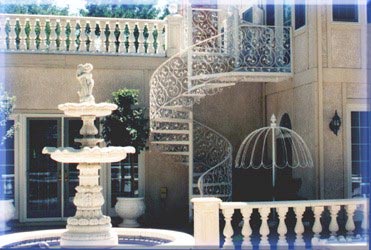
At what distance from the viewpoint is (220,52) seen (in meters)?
13.3

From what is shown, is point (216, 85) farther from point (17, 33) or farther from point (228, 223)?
point (228, 223)

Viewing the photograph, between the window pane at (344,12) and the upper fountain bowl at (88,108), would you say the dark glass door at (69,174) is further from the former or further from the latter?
the window pane at (344,12)

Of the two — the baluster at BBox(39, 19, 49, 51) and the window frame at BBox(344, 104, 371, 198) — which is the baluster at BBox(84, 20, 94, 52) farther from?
the window frame at BBox(344, 104, 371, 198)

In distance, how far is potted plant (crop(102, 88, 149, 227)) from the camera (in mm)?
13430

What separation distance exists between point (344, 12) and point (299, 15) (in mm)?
925

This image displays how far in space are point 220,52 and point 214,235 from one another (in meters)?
6.02

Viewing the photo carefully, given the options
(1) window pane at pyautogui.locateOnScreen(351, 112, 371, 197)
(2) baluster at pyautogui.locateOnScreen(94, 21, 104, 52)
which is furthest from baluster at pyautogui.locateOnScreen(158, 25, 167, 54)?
(1) window pane at pyautogui.locateOnScreen(351, 112, 371, 197)

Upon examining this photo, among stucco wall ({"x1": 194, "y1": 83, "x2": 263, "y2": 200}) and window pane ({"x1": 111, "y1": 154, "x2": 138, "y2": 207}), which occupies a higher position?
stucco wall ({"x1": 194, "y1": 83, "x2": 263, "y2": 200})

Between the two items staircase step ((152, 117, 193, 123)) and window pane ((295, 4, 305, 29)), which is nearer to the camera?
window pane ((295, 4, 305, 29))

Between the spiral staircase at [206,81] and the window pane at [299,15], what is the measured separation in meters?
0.31

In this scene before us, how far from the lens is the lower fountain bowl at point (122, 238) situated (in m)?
8.89

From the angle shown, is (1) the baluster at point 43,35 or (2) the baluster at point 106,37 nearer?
(1) the baluster at point 43,35

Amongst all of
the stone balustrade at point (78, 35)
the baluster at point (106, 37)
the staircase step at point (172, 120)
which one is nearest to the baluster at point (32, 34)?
the stone balustrade at point (78, 35)

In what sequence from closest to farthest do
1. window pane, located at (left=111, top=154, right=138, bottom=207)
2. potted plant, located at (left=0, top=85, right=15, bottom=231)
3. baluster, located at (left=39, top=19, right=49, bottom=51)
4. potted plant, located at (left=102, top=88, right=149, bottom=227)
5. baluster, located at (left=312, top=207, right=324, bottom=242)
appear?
baluster, located at (left=312, top=207, right=324, bottom=242) < potted plant, located at (left=0, top=85, right=15, bottom=231) < potted plant, located at (left=102, top=88, right=149, bottom=227) < baluster, located at (left=39, top=19, right=49, bottom=51) < window pane, located at (left=111, top=154, right=138, bottom=207)
